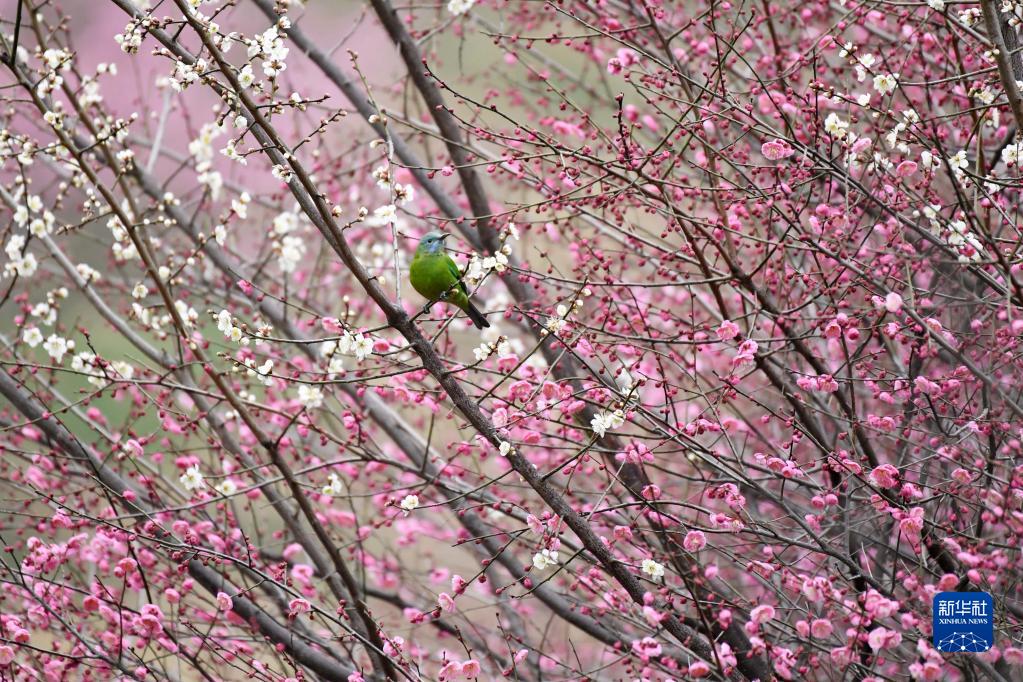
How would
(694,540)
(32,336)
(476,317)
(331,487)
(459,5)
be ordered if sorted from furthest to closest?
(459,5) → (32,336) → (476,317) → (331,487) → (694,540)

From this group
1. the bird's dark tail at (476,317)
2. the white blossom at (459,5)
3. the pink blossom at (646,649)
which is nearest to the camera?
the pink blossom at (646,649)

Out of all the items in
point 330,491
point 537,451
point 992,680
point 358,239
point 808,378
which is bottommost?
point 992,680

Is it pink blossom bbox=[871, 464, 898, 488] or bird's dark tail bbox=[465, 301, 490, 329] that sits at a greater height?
bird's dark tail bbox=[465, 301, 490, 329]

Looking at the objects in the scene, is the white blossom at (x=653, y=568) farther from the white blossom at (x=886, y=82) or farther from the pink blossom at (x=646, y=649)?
the white blossom at (x=886, y=82)

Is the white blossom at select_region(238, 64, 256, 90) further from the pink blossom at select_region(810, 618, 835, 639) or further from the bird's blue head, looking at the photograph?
the pink blossom at select_region(810, 618, 835, 639)

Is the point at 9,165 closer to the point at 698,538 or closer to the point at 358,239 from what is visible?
the point at 358,239

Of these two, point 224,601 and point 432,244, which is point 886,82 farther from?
point 224,601

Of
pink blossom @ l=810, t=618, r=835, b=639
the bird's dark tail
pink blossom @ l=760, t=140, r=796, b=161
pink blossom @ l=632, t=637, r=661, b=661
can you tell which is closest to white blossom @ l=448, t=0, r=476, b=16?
the bird's dark tail

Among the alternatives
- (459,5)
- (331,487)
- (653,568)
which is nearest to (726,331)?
(653,568)

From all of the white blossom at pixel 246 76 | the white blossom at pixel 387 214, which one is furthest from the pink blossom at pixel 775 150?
the white blossom at pixel 246 76

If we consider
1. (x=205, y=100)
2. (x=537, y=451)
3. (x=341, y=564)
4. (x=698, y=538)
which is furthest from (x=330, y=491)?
(x=205, y=100)

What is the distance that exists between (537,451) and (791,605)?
11.9ft

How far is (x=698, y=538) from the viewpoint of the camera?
3.68 meters

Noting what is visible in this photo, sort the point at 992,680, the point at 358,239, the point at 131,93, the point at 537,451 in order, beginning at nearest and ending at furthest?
the point at 992,680
the point at 537,451
the point at 358,239
the point at 131,93
